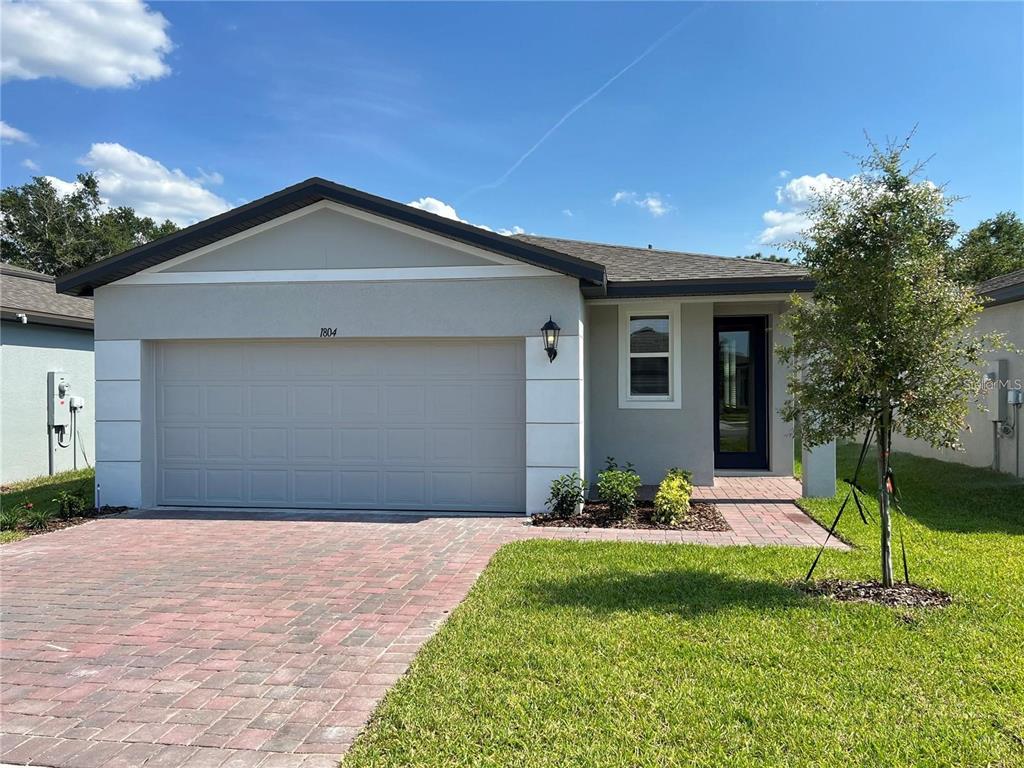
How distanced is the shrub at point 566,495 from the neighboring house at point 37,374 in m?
10.1

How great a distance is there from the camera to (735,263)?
10266 millimetres

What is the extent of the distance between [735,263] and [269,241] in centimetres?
721

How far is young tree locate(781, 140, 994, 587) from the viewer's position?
4.82 m

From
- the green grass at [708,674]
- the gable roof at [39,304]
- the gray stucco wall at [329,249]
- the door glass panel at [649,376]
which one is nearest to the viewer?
the green grass at [708,674]

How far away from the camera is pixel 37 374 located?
467 inches

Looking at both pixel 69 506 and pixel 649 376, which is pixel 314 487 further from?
pixel 649 376

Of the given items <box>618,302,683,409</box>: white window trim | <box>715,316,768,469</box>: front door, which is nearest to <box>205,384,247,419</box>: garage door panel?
<box>618,302,683,409</box>: white window trim

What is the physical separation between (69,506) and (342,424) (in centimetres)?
381

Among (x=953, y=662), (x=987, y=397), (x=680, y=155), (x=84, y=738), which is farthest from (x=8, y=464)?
(x=987, y=397)

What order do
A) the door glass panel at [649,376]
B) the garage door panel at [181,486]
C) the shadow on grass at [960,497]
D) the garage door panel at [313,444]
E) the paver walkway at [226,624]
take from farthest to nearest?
the door glass panel at [649,376] → the garage door panel at [181,486] → the garage door panel at [313,444] → the shadow on grass at [960,497] → the paver walkway at [226,624]

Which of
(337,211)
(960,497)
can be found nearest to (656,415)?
(960,497)

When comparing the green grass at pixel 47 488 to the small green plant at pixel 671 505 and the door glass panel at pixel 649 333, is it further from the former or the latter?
the door glass panel at pixel 649 333

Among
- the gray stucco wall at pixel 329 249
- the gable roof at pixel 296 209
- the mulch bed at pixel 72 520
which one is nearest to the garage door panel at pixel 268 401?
the gray stucco wall at pixel 329 249

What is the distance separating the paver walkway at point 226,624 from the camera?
3.21 meters
